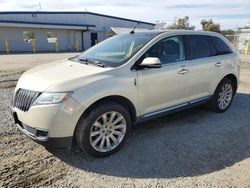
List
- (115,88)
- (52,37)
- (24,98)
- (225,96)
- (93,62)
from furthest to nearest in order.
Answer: (52,37), (225,96), (93,62), (115,88), (24,98)

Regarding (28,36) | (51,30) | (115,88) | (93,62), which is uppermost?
(51,30)

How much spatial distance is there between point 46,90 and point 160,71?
71.9 inches

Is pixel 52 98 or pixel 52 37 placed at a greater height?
pixel 52 37

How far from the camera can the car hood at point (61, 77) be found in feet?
10.5

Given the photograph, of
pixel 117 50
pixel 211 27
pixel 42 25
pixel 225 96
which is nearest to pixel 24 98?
pixel 117 50

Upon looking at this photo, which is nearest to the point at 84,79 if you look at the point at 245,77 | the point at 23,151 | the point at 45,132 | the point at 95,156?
the point at 45,132

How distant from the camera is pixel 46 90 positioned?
10.3 feet

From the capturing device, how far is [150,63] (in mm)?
3711

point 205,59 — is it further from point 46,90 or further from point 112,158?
point 46,90

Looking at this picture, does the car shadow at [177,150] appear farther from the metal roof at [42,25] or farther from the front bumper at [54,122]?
the metal roof at [42,25]

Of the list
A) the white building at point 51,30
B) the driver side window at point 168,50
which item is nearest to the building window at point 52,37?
the white building at point 51,30

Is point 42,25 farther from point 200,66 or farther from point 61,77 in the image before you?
point 61,77

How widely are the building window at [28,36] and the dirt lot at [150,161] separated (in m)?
27.6

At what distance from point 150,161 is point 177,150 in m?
0.54
